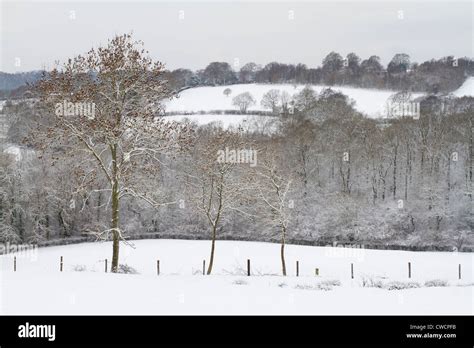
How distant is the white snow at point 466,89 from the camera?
8504 cm

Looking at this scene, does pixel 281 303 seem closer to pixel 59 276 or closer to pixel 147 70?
pixel 59 276

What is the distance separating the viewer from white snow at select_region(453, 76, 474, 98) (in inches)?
3348

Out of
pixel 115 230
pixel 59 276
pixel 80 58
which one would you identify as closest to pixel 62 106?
pixel 80 58

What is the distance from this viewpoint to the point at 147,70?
65.1 feet

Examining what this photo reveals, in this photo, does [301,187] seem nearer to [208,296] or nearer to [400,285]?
[400,285]

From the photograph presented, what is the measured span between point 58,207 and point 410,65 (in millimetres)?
99549

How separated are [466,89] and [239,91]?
137 feet

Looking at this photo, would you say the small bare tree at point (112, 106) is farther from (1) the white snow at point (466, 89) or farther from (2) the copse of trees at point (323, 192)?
(1) the white snow at point (466, 89)

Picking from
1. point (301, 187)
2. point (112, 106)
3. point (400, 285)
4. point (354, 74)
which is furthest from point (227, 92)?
point (400, 285)

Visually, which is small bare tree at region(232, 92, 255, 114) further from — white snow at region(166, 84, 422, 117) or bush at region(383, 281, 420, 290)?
bush at region(383, 281, 420, 290)

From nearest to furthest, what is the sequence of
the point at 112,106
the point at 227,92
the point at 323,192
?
the point at 112,106
the point at 323,192
the point at 227,92

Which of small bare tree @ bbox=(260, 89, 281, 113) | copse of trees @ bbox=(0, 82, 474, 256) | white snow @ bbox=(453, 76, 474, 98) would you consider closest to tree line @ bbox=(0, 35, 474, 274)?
copse of trees @ bbox=(0, 82, 474, 256)

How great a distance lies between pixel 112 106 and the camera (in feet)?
65.1

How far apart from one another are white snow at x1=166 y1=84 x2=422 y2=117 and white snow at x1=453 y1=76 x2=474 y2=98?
6653 mm
